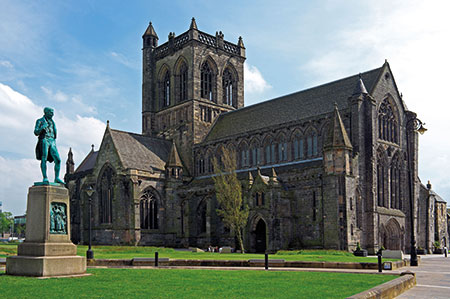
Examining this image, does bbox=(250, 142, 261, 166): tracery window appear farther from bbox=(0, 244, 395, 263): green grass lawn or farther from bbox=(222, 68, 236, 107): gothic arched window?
bbox=(0, 244, 395, 263): green grass lawn

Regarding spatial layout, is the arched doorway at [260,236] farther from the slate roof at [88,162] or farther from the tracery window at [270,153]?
the slate roof at [88,162]

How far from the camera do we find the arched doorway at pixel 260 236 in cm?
5012

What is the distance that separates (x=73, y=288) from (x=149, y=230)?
45.2m

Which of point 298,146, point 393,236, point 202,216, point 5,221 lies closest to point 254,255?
point 298,146

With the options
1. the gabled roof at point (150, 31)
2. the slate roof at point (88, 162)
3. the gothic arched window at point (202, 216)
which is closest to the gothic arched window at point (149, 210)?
the gothic arched window at point (202, 216)

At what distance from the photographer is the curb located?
11.8 metres

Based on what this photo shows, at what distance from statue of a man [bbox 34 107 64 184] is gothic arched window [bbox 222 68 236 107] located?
54792 millimetres

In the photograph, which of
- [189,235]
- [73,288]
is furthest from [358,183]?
[73,288]

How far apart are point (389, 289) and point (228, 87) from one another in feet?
204

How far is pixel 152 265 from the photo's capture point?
26.5 metres

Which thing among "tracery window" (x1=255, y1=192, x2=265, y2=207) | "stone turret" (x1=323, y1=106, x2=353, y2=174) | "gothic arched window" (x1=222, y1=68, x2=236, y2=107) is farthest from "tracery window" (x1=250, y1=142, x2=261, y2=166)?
"gothic arched window" (x1=222, y1=68, x2=236, y2=107)

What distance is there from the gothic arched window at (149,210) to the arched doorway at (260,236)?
1553cm

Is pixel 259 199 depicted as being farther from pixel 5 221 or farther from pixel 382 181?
pixel 5 221

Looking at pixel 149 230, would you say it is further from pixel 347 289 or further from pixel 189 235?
pixel 347 289
